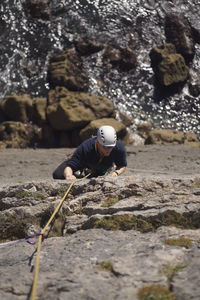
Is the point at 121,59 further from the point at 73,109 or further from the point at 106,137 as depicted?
the point at 106,137

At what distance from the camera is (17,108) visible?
90.4 ft

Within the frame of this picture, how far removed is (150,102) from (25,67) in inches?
329

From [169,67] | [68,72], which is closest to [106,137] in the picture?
[68,72]

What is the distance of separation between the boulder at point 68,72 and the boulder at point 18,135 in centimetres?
386

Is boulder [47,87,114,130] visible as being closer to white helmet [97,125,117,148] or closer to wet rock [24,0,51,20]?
wet rock [24,0,51,20]

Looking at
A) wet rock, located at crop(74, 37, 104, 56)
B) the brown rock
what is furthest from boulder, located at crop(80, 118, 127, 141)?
wet rock, located at crop(74, 37, 104, 56)

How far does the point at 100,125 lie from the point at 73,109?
6.15 ft

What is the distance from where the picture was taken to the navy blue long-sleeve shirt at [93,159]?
29.9ft

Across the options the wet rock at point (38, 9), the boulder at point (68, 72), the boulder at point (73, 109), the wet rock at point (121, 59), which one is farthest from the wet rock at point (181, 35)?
the boulder at point (73, 109)

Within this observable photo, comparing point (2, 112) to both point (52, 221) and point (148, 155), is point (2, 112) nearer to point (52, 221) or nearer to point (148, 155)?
point (148, 155)

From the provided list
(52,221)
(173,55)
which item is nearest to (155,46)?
(173,55)

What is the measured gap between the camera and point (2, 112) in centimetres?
2841

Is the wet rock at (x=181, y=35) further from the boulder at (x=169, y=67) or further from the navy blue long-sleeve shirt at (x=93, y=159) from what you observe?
the navy blue long-sleeve shirt at (x=93, y=159)

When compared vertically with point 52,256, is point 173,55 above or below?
above
